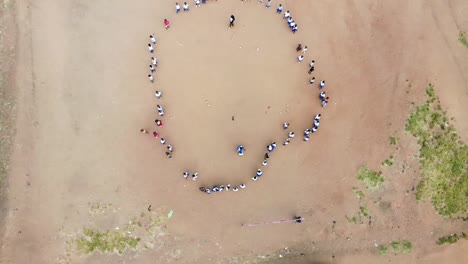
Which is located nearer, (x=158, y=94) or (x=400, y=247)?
(x=400, y=247)

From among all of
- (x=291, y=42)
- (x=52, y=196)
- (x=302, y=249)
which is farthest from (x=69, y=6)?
(x=302, y=249)

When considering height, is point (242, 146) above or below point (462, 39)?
below

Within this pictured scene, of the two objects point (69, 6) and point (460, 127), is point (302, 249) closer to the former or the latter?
point (460, 127)

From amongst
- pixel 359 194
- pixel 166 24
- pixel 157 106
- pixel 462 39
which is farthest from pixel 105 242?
pixel 462 39

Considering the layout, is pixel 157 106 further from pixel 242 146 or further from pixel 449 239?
pixel 449 239

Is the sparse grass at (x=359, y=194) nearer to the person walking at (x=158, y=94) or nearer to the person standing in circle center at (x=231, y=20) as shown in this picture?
the person standing in circle center at (x=231, y=20)
